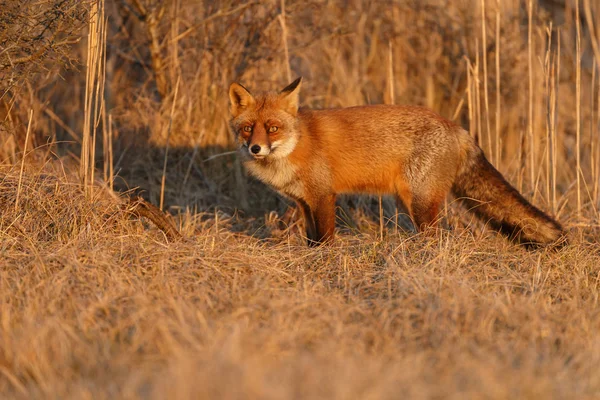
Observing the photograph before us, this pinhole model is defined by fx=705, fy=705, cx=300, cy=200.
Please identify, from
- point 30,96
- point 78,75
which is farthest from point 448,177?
point 78,75

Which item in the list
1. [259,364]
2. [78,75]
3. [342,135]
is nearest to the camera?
[259,364]

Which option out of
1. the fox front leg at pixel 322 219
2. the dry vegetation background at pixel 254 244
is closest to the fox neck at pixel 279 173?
the fox front leg at pixel 322 219

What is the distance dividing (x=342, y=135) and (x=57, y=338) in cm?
278

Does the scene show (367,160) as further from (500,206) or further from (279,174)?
(500,206)

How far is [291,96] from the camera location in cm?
473

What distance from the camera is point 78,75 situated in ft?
22.4

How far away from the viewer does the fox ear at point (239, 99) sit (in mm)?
4750

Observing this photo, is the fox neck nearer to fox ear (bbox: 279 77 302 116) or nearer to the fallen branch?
fox ear (bbox: 279 77 302 116)

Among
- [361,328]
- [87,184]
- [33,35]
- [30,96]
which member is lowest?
[361,328]

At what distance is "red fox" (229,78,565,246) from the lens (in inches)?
184

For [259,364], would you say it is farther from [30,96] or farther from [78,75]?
[78,75]

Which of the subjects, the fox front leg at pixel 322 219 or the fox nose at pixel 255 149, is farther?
the fox front leg at pixel 322 219

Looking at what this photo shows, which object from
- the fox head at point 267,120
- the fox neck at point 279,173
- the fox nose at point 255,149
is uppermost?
the fox head at point 267,120

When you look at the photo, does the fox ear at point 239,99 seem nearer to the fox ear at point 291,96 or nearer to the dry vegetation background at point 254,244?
the fox ear at point 291,96
